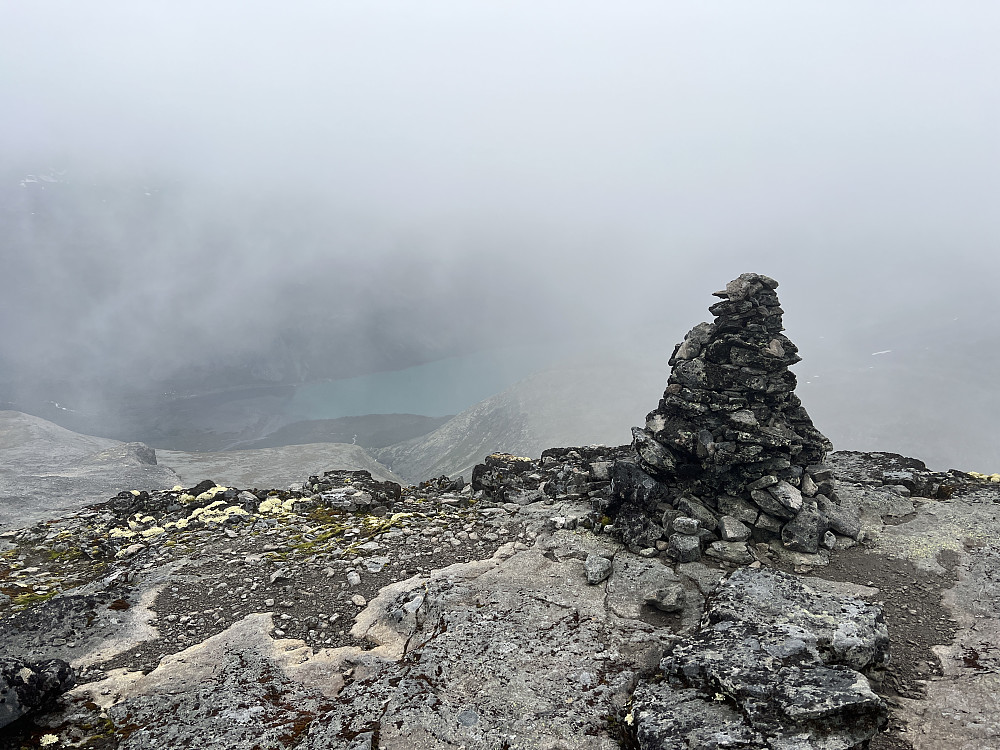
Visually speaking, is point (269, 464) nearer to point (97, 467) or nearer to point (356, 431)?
point (97, 467)

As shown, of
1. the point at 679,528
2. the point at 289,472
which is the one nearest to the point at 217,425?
the point at 289,472

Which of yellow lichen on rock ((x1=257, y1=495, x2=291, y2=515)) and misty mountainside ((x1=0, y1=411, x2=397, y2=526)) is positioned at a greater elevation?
yellow lichen on rock ((x1=257, y1=495, x2=291, y2=515))

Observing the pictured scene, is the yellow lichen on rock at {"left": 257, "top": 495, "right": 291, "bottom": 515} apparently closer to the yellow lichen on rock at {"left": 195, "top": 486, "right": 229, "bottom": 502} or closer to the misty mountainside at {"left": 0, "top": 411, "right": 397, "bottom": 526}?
the yellow lichen on rock at {"left": 195, "top": 486, "right": 229, "bottom": 502}

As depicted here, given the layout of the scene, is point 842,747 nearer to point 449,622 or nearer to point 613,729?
point 613,729

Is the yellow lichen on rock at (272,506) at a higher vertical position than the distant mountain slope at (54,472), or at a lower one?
higher

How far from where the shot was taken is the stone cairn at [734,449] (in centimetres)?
1722

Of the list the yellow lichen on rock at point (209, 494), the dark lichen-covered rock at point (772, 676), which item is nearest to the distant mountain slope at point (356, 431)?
the yellow lichen on rock at point (209, 494)

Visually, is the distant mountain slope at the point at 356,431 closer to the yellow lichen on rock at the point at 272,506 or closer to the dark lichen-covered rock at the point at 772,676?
the yellow lichen on rock at the point at 272,506

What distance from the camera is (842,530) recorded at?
17000mm

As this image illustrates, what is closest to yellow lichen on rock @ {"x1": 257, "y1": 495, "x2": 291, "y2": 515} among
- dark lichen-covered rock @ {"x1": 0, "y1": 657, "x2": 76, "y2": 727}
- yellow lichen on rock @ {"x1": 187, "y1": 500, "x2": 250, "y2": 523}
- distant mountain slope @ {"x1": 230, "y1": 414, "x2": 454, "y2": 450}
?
yellow lichen on rock @ {"x1": 187, "y1": 500, "x2": 250, "y2": 523}

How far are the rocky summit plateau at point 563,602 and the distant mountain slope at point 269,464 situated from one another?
3163 centimetres

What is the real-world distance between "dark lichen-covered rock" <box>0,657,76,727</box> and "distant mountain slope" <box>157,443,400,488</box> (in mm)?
43511

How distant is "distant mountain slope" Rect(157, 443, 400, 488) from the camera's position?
54688 millimetres

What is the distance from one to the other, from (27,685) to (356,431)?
394 ft
